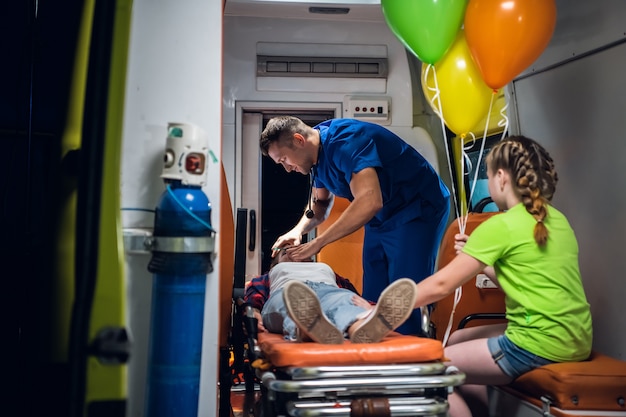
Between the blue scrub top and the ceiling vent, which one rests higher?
the ceiling vent

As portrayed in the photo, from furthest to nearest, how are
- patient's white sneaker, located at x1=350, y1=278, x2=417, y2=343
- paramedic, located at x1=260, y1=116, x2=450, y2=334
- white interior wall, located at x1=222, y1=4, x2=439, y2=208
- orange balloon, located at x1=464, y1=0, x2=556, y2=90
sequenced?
white interior wall, located at x1=222, y1=4, x2=439, y2=208
paramedic, located at x1=260, y1=116, x2=450, y2=334
orange balloon, located at x1=464, y1=0, x2=556, y2=90
patient's white sneaker, located at x1=350, y1=278, x2=417, y2=343

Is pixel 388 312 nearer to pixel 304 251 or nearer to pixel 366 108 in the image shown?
pixel 304 251

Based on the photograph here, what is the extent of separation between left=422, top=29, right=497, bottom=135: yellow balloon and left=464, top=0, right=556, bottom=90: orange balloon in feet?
0.40

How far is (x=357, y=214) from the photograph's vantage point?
2.58 metres

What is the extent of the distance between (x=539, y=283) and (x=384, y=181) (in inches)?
45.0

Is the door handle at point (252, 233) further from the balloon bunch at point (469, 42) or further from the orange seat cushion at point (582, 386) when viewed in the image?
the orange seat cushion at point (582, 386)

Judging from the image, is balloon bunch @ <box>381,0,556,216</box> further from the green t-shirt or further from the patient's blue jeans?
the patient's blue jeans

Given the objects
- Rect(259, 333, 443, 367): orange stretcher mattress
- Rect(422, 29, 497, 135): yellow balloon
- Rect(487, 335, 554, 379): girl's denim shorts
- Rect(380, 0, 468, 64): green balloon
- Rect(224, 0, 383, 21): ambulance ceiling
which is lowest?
Rect(487, 335, 554, 379): girl's denim shorts

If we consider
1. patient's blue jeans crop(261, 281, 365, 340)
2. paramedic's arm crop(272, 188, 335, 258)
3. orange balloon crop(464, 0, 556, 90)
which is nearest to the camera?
patient's blue jeans crop(261, 281, 365, 340)

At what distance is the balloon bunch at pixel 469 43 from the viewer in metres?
2.32

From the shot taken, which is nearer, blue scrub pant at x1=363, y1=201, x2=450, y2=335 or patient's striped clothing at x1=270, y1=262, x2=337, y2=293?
patient's striped clothing at x1=270, y1=262, x2=337, y2=293

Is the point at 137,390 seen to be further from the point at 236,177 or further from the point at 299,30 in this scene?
the point at 299,30

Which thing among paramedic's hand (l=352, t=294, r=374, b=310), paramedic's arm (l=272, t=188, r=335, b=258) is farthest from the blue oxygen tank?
paramedic's arm (l=272, t=188, r=335, b=258)

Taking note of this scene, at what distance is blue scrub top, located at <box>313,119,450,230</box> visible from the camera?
286cm
